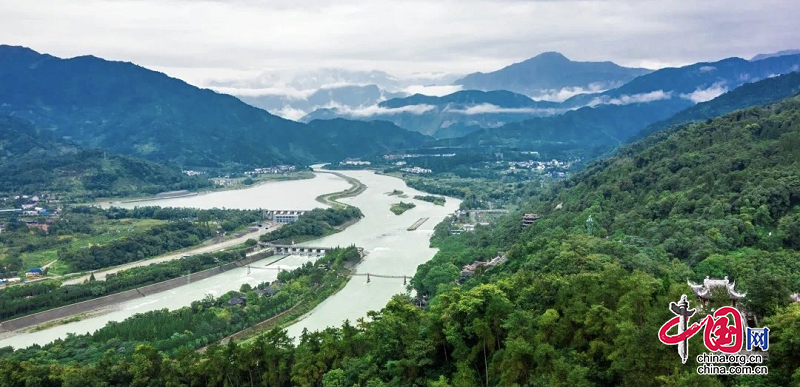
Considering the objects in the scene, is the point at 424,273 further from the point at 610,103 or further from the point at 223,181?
the point at 610,103

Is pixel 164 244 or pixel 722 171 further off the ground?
pixel 722 171

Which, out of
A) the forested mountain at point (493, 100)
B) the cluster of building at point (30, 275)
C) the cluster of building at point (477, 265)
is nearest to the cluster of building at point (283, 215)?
the cluster of building at point (30, 275)

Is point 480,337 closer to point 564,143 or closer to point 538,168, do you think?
point 538,168

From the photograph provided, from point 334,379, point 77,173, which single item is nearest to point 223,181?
point 77,173

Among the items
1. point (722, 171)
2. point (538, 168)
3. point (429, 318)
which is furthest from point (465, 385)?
point (538, 168)

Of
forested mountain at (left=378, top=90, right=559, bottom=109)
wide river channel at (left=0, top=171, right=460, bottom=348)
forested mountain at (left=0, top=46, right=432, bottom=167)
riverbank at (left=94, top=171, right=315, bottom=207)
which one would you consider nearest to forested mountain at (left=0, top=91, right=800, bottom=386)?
wide river channel at (left=0, top=171, right=460, bottom=348)

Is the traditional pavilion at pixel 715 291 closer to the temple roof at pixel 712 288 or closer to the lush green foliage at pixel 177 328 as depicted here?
the temple roof at pixel 712 288
